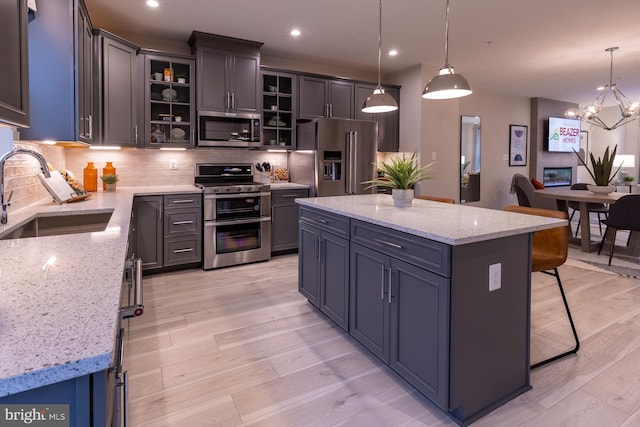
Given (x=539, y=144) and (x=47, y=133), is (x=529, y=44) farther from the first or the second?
(x=47, y=133)

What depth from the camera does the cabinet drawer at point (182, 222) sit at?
3957 mm

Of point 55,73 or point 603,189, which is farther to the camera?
point 603,189

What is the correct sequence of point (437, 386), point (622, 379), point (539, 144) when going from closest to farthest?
point (437, 386)
point (622, 379)
point (539, 144)

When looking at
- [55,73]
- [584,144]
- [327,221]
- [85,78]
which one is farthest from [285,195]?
[584,144]

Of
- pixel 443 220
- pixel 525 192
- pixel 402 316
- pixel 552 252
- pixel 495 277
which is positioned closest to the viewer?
pixel 495 277

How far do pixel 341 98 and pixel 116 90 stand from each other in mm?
2834

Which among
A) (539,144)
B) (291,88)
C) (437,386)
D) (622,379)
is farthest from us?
(539,144)

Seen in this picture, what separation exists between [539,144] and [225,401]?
844cm

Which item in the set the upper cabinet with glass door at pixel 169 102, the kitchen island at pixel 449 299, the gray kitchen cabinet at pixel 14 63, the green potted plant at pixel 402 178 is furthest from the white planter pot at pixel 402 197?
the upper cabinet with glass door at pixel 169 102

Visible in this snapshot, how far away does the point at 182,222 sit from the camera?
4.03 m

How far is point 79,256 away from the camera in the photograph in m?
1.31

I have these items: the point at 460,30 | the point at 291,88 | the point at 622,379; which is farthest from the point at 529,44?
the point at 622,379

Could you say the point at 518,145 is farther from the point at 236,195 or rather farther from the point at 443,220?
the point at 443,220

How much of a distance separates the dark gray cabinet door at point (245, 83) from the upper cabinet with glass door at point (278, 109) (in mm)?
223
